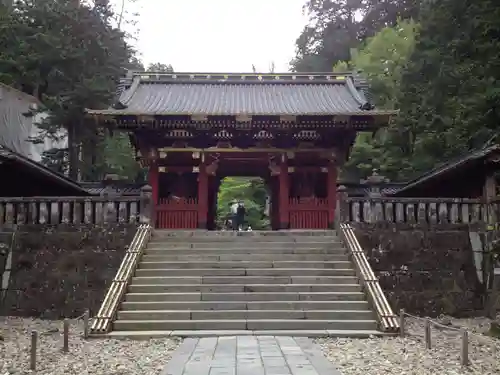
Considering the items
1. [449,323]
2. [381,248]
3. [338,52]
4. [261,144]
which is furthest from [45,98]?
[338,52]

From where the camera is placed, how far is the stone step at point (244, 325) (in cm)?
942

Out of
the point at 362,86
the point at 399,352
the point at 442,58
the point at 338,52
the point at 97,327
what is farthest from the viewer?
the point at 338,52

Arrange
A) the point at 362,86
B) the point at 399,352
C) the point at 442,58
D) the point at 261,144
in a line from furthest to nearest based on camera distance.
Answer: the point at 442,58, the point at 362,86, the point at 261,144, the point at 399,352

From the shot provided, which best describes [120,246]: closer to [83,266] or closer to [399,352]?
[83,266]

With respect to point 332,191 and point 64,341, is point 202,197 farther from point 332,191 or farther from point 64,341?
point 64,341

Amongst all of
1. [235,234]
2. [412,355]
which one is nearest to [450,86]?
[235,234]

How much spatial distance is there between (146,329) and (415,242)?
6.54 m

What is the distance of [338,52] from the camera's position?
38.0 m

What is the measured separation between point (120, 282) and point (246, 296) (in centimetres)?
253

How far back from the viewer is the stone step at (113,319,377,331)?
30.9 feet

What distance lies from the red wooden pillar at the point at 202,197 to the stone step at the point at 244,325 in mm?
5920

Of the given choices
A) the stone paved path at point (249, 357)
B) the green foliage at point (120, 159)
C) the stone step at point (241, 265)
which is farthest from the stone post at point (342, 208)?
the green foliage at point (120, 159)

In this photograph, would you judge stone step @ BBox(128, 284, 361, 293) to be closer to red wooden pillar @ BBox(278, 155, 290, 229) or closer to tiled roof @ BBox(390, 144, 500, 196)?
tiled roof @ BBox(390, 144, 500, 196)

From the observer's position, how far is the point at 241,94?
739 inches
